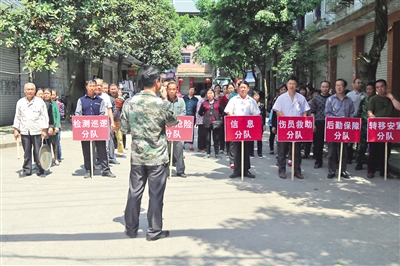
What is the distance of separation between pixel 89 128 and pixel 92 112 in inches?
16.3

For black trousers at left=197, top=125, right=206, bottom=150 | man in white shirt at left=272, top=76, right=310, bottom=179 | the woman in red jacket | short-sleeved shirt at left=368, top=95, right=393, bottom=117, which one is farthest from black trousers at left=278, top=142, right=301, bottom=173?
black trousers at left=197, top=125, right=206, bottom=150

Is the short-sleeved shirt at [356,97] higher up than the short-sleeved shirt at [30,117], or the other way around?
the short-sleeved shirt at [356,97]

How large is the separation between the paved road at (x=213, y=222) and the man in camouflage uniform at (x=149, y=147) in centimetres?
25

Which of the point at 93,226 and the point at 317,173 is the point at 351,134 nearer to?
the point at 317,173

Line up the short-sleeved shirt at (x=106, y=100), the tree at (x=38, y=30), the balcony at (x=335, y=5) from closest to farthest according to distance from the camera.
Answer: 1. the short-sleeved shirt at (x=106, y=100)
2. the tree at (x=38, y=30)
3. the balcony at (x=335, y=5)

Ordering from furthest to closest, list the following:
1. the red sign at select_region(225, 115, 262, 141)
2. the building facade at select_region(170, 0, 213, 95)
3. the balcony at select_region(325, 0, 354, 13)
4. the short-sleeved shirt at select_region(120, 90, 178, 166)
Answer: the building facade at select_region(170, 0, 213, 95), the balcony at select_region(325, 0, 354, 13), the red sign at select_region(225, 115, 262, 141), the short-sleeved shirt at select_region(120, 90, 178, 166)

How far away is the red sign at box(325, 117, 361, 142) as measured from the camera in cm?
802

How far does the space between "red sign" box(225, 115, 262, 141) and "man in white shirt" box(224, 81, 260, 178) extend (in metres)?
0.17

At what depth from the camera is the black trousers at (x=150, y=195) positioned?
465 centimetres

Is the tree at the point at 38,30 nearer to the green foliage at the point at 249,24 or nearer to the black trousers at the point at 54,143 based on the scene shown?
the black trousers at the point at 54,143

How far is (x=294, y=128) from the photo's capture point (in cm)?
801

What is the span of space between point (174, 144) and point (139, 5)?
14.3 metres

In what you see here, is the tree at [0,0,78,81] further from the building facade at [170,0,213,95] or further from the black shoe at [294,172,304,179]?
the building facade at [170,0,213,95]

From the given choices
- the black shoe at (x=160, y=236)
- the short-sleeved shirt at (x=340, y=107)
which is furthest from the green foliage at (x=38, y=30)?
the black shoe at (x=160, y=236)
